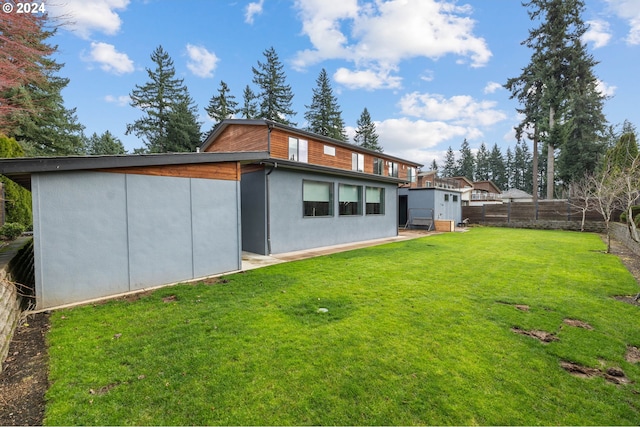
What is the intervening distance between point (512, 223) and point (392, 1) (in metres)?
16.7

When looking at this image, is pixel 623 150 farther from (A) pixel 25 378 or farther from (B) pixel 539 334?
(A) pixel 25 378

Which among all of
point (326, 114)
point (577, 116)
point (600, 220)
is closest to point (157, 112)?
point (326, 114)

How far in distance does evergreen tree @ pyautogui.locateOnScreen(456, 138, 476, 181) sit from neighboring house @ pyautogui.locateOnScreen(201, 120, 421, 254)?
48727 mm

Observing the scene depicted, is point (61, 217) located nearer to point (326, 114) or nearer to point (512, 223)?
point (512, 223)

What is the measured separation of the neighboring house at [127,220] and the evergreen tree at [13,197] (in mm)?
4965

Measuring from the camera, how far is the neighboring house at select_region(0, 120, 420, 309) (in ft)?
14.0

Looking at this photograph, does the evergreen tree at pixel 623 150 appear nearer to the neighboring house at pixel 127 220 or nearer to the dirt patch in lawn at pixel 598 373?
the dirt patch in lawn at pixel 598 373

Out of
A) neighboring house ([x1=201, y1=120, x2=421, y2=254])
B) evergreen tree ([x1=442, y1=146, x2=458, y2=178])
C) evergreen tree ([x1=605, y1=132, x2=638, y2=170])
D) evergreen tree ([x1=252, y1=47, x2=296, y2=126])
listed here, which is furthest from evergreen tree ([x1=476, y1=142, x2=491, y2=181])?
neighboring house ([x1=201, y1=120, x2=421, y2=254])

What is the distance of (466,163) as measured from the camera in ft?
188

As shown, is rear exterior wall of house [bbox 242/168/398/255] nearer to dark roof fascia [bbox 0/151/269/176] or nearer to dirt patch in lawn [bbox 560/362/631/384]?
dark roof fascia [bbox 0/151/269/176]

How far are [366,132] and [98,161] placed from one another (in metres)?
38.7

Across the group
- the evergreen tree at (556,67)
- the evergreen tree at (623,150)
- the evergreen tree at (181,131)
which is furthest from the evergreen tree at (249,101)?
the evergreen tree at (623,150)

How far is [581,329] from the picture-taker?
11.7 feet

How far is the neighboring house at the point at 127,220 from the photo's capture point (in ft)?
13.9
